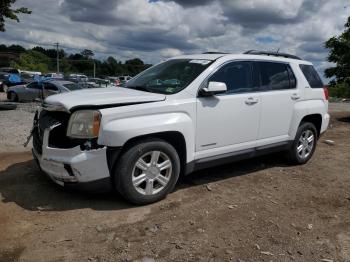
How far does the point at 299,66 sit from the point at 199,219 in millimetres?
3596

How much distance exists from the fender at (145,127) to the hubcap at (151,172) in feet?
1.00

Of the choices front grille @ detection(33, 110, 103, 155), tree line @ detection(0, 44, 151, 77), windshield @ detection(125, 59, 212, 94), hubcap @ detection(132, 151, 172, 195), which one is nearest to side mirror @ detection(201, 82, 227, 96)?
windshield @ detection(125, 59, 212, 94)

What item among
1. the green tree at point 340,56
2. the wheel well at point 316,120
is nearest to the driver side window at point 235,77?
the wheel well at point 316,120

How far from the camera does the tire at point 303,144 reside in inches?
264

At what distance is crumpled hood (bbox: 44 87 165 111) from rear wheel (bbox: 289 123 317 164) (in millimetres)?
2910

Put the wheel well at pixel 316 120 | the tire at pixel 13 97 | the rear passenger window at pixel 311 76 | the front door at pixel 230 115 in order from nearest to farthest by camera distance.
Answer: the front door at pixel 230 115
the rear passenger window at pixel 311 76
the wheel well at pixel 316 120
the tire at pixel 13 97

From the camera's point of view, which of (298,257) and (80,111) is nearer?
(298,257)

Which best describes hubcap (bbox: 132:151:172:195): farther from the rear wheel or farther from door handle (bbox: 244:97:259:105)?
the rear wheel

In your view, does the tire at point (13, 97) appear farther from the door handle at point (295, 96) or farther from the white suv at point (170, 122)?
the door handle at point (295, 96)

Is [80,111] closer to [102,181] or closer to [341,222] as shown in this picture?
[102,181]

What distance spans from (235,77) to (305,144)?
220 centimetres

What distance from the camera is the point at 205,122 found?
5.11 m

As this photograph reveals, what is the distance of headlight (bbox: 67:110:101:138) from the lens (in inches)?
169

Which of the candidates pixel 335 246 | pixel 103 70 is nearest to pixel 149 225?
pixel 335 246
